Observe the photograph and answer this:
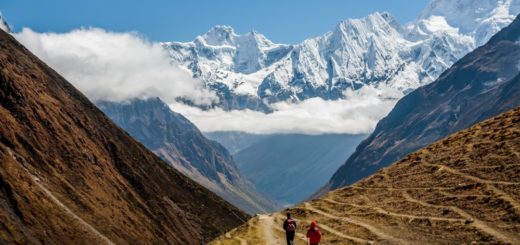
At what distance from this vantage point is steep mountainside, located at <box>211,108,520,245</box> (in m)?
58.5

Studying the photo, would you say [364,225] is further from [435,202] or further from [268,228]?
[268,228]

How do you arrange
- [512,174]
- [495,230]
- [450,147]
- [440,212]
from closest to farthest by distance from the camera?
[495,230] → [440,212] → [512,174] → [450,147]

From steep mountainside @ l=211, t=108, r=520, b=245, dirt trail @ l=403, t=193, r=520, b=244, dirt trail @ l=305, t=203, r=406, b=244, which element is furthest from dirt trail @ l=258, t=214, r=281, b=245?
dirt trail @ l=403, t=193, r=520, b=244

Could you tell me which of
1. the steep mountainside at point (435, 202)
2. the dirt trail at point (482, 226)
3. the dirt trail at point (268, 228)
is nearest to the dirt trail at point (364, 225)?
the steep mountainside at point (435, 202)

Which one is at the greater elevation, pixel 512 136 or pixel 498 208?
pixel 512 136

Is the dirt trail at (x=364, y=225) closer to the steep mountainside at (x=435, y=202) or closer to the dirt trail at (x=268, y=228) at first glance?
the steep mountainside at (x=435, y=202)

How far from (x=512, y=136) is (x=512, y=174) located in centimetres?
1541

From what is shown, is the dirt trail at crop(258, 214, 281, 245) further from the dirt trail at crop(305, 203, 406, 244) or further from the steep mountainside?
the dirt trail at crop(305, 203, 406, 244)

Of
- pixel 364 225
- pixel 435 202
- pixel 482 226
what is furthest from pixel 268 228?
pixel 482 226

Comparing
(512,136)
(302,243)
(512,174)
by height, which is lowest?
(302,243)

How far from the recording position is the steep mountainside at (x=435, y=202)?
58528 mm

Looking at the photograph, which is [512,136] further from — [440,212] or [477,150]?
[440,212]

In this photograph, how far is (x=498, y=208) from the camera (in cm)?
6091

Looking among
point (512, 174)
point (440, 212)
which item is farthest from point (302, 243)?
point (512, 174)
